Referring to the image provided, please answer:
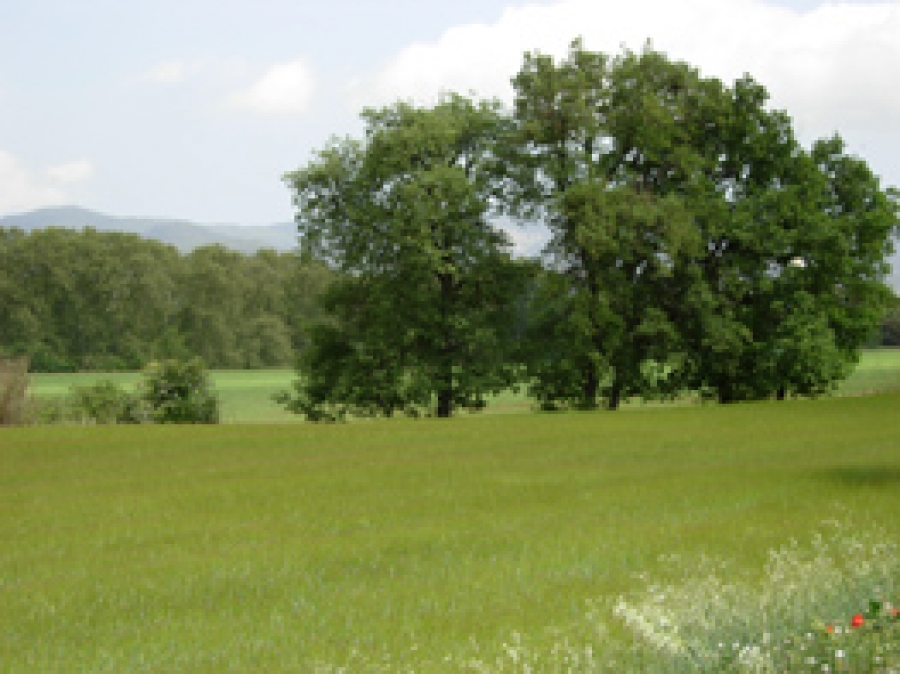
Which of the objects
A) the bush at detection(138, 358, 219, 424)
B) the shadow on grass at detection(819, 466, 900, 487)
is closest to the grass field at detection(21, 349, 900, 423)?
the bush at detection(138, 358, 219, 424)

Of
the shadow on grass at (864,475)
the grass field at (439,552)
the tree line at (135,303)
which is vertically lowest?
the grass field at (439,552)

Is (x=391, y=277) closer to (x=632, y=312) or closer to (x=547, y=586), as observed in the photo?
(x=632, y=312)

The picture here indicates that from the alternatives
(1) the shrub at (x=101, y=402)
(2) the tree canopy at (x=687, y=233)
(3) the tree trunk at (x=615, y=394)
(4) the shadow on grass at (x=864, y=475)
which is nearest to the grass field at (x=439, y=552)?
(4) the shadow on grass at (x=864, y=475)

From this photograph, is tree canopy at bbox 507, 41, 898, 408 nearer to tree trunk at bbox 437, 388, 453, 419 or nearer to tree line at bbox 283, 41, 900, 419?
tree line at bbox 283, 41, 900, 419

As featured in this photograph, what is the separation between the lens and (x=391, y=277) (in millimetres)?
37406

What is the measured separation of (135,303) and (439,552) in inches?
2407

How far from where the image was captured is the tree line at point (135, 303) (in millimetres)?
67125

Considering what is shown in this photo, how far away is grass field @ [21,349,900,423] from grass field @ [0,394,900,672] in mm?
14633

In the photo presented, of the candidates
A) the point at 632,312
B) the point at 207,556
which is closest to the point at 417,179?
the point at 632,312

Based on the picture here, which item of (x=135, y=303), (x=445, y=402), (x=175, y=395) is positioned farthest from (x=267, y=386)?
A: (x=175, y=395)

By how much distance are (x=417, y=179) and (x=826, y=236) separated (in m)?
12.5

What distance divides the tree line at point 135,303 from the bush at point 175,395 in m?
29.4

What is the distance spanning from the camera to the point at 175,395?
33.8 m

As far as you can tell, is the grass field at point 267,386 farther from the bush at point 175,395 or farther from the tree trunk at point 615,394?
the tree trunk at point 615,394
